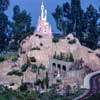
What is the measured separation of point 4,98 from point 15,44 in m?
50.2

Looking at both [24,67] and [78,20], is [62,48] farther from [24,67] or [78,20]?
[78,20]

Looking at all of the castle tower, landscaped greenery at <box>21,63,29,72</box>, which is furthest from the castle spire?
landscaped greenery at <box>21,63,29,72</box>

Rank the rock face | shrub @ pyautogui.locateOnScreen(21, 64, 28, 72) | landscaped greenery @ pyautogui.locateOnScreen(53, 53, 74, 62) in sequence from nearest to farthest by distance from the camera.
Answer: shrub @ pyautogui.locateOnScreen(21, 64, 28, 72)
landscaped greenery @ pyautogui.locateOnScreen(53, 53, 74, 62)
the rock face

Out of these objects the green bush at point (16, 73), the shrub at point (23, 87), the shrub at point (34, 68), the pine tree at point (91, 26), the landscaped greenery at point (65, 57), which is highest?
the pine tree at point (91, 26)

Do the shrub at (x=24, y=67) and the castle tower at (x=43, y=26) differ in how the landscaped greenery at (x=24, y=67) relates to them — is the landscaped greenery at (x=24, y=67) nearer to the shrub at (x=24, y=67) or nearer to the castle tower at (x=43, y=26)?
the shrub at (x=24, y=67)

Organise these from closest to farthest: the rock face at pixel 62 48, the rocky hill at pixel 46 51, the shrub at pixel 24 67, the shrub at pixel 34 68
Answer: the shrub at pixel 34 68 → the shrub at pixel 24 67 → the rocky hill at pixel 46 51 → the rock face at pixel 62 48

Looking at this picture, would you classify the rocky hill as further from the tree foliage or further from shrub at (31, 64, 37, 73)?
the tree foliage

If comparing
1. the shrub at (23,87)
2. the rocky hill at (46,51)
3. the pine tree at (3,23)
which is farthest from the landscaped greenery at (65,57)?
the pine tree at (3,23)

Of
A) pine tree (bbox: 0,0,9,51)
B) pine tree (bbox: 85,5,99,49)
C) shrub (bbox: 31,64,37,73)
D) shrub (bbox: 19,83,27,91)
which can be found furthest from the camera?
pine tree (bbox: 85,5,99,49)

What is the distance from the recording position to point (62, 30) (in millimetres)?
130375

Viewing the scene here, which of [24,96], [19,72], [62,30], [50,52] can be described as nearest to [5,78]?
[19,72]

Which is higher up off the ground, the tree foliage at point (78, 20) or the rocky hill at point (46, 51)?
the tree foliage at point (78, 20)

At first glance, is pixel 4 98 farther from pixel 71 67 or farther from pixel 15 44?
pixel 15 44

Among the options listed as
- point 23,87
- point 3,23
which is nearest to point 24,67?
point 23,87
